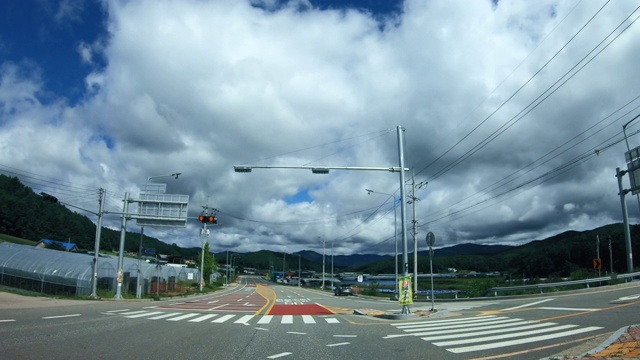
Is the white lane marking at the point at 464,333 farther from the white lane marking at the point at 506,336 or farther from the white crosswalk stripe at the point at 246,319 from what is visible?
the white crosswalk stripe at the point at 246,319

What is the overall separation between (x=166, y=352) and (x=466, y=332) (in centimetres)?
858

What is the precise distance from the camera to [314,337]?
1192 cm

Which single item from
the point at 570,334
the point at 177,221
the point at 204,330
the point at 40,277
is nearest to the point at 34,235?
the point at 40,277

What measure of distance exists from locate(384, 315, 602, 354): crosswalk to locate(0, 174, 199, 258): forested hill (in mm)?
141344

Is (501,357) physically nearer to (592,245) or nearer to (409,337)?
(409,337)

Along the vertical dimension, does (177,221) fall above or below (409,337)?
above

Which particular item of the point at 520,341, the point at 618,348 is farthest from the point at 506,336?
the point at 618,348

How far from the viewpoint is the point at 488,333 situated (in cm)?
1211

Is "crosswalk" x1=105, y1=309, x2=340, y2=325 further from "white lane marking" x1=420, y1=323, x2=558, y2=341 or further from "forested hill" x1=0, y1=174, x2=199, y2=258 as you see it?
"forested hill" x1=0, y1=174, x2=199, y2=258

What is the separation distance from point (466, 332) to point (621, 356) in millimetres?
5540

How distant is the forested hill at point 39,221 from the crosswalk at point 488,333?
141 m

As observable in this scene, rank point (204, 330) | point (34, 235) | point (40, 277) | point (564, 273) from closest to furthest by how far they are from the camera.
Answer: point (204, 330)
point (40, 277)
point (564, 273)
point (34, 235)

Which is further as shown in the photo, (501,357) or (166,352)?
(166,352)

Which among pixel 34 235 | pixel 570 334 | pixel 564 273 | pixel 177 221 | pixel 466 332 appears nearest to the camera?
pixel 570 334
